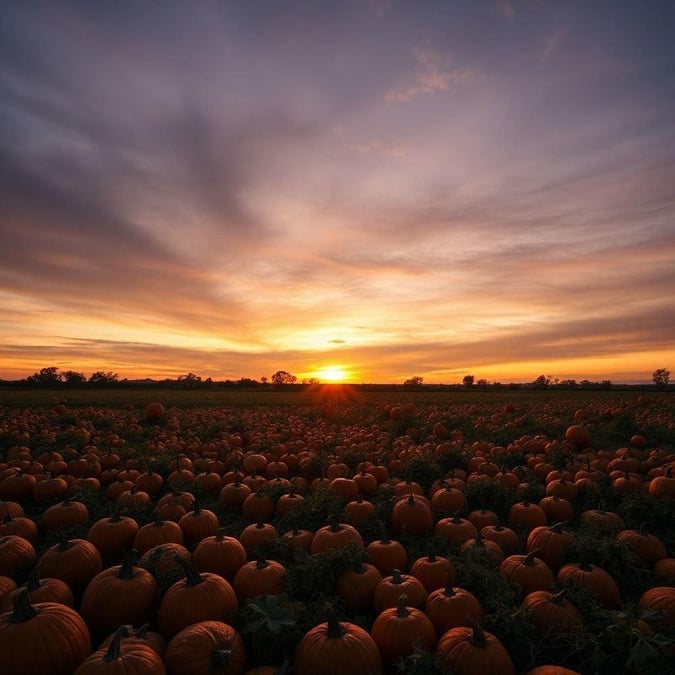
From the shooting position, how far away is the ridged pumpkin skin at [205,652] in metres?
3.49

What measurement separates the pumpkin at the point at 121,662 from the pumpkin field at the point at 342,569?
0.05ft

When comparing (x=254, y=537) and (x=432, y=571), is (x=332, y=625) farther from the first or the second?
(x=254, y=537)

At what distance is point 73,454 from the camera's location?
1205 centimetres

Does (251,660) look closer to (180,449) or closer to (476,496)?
(476,496)

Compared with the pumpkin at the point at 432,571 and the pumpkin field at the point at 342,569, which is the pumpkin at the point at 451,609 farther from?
the pumpkin at the point at 432,571

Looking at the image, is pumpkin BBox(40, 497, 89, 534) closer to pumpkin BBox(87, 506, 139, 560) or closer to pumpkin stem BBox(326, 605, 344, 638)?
pumpkin BBox(87, 506, 139, 560)

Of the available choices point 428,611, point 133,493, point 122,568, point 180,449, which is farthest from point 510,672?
point 180,449

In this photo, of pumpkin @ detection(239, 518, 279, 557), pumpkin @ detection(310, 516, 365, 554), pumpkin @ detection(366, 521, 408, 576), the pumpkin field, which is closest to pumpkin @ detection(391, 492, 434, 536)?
the pumpkin field

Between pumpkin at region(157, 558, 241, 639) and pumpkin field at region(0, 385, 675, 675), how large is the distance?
0.02 metres

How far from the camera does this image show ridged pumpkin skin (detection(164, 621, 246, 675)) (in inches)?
137

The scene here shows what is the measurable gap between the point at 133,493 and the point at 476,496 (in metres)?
6.11

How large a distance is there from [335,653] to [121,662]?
1603 millimetres

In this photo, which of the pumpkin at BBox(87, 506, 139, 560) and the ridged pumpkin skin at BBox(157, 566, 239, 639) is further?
the pumpkin at BBox(87, 506, 139, 560)

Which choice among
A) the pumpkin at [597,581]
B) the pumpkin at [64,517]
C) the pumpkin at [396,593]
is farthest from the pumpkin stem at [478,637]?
the pumpkin at [64,517]
